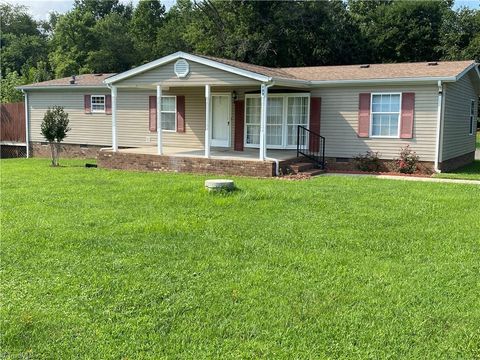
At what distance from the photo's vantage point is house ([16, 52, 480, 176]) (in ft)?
46.1

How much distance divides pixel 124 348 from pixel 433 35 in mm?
37165

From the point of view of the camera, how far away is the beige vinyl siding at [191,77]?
14.2 metres

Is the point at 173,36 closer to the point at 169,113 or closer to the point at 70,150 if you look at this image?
the point at 70,150

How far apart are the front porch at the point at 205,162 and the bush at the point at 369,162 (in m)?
1.97

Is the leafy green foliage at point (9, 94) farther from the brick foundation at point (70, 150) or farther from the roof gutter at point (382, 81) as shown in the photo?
the roof gutter at point (382, 81)

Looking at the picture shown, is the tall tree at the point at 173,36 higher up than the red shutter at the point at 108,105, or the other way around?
the tall tree at the point at 173,36

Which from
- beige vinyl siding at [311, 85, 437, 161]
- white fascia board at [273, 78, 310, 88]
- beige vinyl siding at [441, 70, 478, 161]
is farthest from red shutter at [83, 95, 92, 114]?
beige vinyl siding at [441, 70, 478, 161]

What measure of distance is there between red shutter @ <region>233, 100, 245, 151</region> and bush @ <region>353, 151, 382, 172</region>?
4.30m

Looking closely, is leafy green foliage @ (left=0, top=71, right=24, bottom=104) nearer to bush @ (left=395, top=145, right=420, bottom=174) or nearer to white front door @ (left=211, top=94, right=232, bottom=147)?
white front door @ (left=211, top=94, right=232, bottom=147)

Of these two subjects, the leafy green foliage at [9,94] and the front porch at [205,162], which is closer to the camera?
the front porch at [205,162]

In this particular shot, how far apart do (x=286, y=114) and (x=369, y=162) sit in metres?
3.15

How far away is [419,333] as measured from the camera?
155 inches

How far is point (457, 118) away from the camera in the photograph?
15945 millimetres

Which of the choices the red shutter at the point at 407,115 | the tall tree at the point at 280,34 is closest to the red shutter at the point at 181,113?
the red shutter at the point at 407,115
